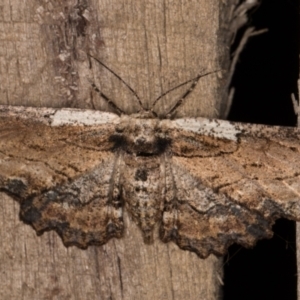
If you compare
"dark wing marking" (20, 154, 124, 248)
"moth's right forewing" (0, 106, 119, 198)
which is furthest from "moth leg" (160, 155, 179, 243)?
"moth's right forewing" (0, 106, 119, 198)

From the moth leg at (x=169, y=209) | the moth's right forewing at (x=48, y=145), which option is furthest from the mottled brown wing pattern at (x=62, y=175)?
the moth leg at (x=169, y=209)

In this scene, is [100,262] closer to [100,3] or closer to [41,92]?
[41,92]

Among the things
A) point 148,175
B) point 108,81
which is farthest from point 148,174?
point 108,81

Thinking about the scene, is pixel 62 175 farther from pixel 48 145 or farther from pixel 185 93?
pixel 185 93

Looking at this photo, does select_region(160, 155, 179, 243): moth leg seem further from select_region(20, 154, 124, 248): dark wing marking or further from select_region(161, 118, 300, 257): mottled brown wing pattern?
select_region(20, 154, 124, 248): dark wing marking

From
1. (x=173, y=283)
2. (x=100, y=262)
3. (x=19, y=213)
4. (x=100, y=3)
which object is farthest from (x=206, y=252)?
(x=100, y=3)

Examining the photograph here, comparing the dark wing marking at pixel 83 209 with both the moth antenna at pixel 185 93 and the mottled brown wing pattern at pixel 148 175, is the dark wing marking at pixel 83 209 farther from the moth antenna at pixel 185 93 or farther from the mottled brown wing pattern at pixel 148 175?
the moth antenna at pixel 185 93
